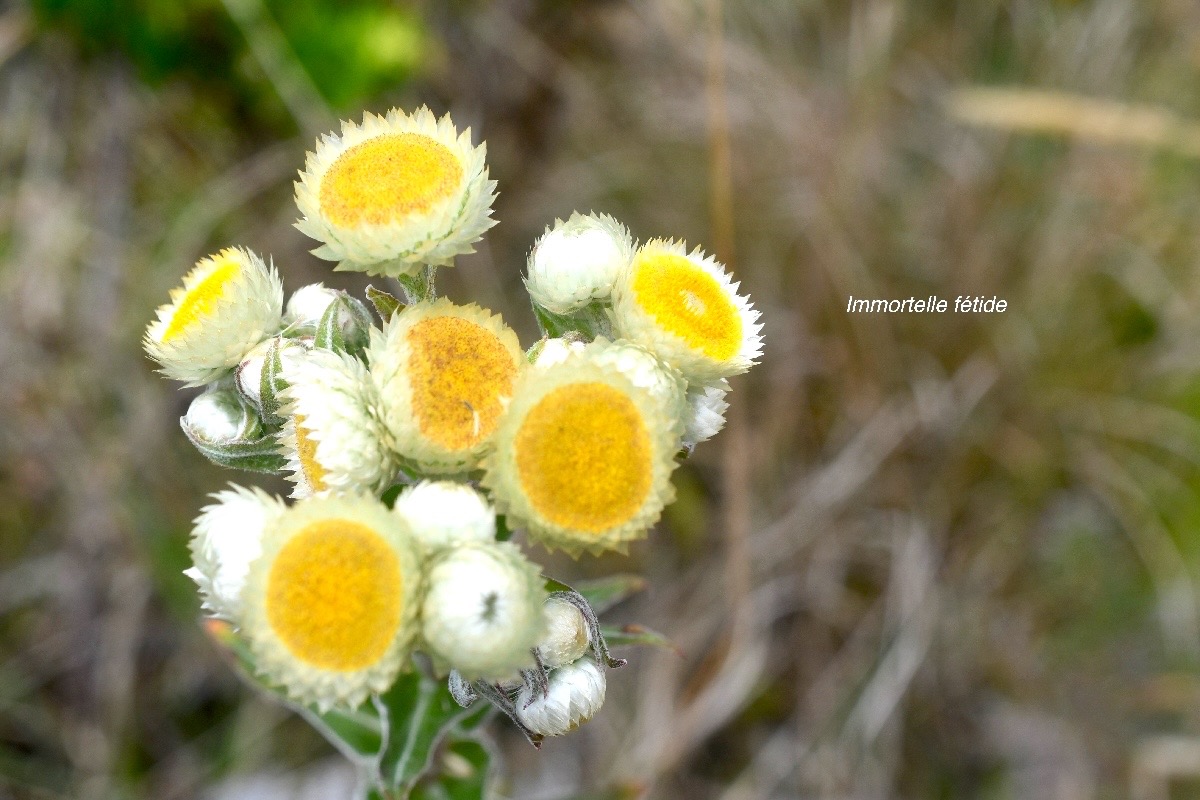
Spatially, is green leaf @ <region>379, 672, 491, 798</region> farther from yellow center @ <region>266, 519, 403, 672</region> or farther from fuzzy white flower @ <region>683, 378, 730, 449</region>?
fuzzy white flower @ <region>683, 378, 730, 449</region>

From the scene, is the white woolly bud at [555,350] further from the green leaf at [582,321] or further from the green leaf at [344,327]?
the green leaf at [344,327]

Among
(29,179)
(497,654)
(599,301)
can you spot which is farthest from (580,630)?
(29,179)

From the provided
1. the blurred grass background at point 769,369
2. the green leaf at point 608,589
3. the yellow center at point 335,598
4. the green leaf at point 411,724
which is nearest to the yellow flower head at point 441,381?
the yellow center at point 335,598

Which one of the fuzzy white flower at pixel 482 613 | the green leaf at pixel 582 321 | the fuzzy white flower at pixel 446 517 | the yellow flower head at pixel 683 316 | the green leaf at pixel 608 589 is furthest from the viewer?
the green leaf at pixel 608 589

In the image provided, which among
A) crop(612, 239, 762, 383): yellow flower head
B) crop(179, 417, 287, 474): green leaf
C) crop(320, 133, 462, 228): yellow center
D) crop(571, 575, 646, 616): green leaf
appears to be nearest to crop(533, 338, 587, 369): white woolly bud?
crop(612, 239, 762, 383): yellow flower head

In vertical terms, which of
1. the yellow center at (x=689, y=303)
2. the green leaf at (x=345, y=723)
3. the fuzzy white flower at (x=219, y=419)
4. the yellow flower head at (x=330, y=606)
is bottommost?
the green leaf at (x=345, y=723)

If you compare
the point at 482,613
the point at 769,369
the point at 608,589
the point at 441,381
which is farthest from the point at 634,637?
the point at 769,369
